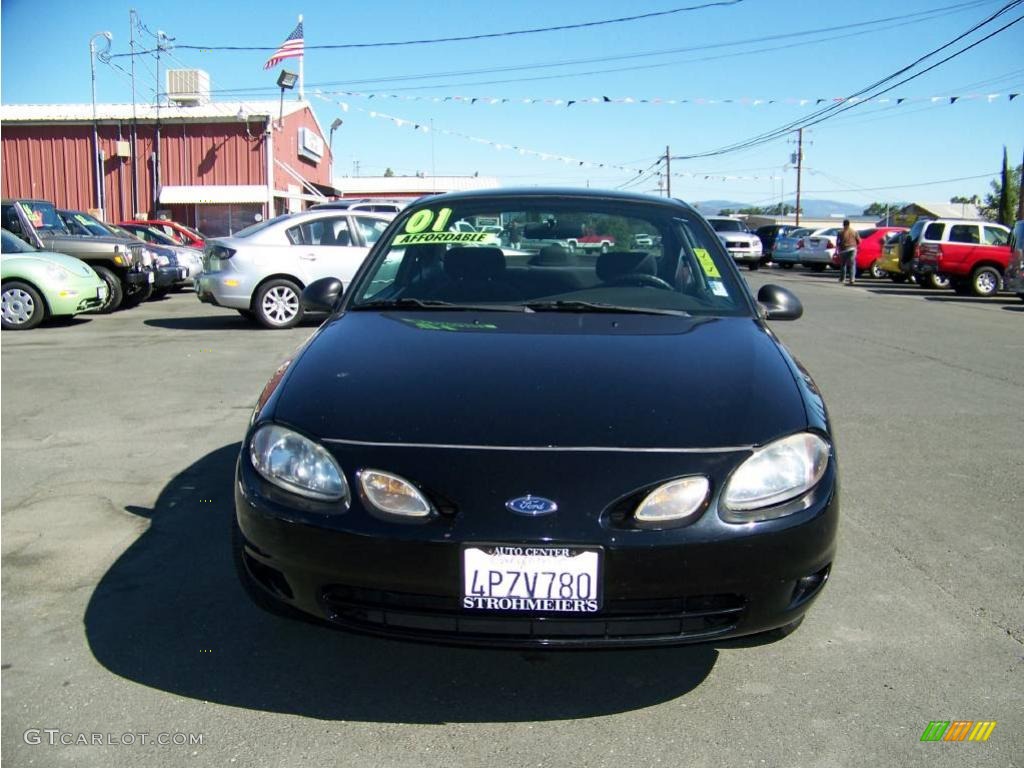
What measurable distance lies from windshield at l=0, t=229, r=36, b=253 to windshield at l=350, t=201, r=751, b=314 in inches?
382

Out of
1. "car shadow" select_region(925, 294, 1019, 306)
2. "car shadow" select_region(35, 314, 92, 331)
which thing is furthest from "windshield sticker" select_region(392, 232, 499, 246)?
"car shadow" select_region(925, 294, 1019, 306)

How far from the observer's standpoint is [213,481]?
4875 mm

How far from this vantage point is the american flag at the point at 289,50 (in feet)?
88.7

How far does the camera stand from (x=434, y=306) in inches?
142

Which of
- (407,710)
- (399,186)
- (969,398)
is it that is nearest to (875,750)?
(407,710)

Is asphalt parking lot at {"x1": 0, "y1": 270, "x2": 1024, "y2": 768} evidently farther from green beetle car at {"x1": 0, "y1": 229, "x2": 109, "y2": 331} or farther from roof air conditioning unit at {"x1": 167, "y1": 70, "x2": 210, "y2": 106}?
roof air conditioning unit at {"x1": 167, "y1": 70, "x2": 210, "y2": 106}

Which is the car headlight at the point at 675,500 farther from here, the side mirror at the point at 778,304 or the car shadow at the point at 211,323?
the car shadow at the point at 211,323

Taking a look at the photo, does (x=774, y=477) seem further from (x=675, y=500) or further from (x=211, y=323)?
(x=211, y=323)

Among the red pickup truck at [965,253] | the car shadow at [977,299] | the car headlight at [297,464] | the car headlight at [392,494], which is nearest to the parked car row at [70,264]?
the car headlight at [297,464]

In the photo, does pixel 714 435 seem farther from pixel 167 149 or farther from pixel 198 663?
pixel 167 149

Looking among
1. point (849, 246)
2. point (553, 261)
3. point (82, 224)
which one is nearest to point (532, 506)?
point (553, 261)

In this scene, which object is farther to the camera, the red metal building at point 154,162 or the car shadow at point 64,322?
the red metal building at point 154,162

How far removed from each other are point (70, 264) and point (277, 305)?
2783 millimetres

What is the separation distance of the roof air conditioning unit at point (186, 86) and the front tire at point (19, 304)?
74.1 feet
